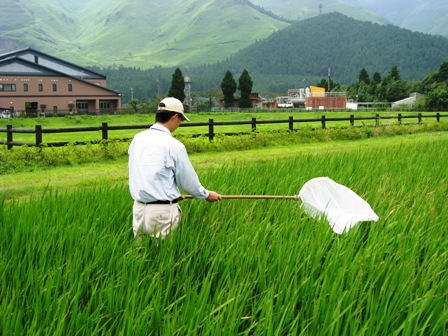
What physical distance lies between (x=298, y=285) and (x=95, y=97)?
2746 inches

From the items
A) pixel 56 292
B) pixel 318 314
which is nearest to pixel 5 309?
pixel 56 292

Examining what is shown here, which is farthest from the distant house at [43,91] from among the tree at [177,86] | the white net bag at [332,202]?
the white net bag at [332,202]

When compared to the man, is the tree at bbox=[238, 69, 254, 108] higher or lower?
higher

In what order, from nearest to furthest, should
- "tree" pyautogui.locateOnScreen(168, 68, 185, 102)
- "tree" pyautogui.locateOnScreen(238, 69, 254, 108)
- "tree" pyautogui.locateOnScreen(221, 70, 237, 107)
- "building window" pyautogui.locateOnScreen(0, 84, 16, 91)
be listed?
1. "building window" pyautogui.locateOnScreen(0, 84, 16, 91)
2. "tree" pyautogui.locateOnScreen(168, 68, 185, 102)
3. "tree" pyautogui.locateOnScreen(238, 69, 254, 108)
4. "tree" pyautogui.locateOnScreen(221, 70, 237, 107)

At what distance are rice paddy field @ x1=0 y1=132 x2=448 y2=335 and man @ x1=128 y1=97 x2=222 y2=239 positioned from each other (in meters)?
0.15

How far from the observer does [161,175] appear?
4.25m

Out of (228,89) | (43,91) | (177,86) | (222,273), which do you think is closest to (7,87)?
(43,91)

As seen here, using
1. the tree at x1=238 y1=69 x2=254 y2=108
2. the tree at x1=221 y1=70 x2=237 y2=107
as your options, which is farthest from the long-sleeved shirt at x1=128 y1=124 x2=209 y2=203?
the tree at x1=221 y1=70 x2=237 y2=107

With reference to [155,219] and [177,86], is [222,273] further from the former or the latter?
[177,86]

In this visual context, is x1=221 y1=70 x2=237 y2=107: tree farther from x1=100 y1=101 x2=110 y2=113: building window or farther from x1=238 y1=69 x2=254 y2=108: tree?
x1=100 y1=101 x2=110 y2=113: building window

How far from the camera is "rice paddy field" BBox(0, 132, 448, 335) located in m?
2.77

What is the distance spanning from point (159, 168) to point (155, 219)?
43 cm

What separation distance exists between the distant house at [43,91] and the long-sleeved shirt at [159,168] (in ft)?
184

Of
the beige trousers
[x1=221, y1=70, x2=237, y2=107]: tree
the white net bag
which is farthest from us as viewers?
[x1=221, y1=70, x2=237, y2=107]: tree
